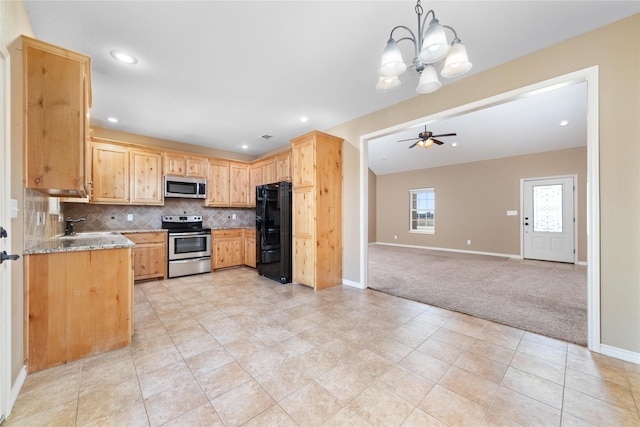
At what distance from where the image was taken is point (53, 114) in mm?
1865

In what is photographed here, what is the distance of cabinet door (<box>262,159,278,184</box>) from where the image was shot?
5.32 metres

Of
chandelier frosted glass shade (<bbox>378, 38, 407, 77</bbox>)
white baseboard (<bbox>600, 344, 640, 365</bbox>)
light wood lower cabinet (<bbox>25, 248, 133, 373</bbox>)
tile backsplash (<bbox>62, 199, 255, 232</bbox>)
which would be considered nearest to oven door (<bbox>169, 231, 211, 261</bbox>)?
tile backsplash (<bbox>62, 199, 255, 232</bbox>)

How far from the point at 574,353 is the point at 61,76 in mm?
4644

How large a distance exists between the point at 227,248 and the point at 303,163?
8.52 feet

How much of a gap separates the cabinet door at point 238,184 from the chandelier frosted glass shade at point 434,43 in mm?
4807

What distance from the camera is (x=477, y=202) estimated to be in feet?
24.3

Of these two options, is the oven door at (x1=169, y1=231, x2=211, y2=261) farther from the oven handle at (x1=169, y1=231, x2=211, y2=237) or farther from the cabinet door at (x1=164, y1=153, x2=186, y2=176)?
the cabinet door at (x1=164, y1=153, x2=186, y2=176)

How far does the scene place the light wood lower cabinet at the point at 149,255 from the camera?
4246 millimetres

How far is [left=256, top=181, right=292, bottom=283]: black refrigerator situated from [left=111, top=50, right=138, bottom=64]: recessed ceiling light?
2453 millimetres

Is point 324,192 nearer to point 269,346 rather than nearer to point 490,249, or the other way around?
point 269,346

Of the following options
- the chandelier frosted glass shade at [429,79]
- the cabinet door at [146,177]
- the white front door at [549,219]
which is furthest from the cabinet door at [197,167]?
the white front door at [549,219]

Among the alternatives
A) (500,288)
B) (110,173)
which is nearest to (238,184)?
(110,173)

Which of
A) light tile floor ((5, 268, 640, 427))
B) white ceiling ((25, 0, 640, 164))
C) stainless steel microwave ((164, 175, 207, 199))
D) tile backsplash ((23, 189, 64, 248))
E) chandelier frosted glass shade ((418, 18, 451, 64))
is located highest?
white ceiling ((25, 0, 640, 164))

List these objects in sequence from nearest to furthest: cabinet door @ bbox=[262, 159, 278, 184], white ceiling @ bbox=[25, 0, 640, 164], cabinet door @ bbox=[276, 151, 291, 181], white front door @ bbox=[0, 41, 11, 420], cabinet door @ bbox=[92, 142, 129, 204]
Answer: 1. white front door @ bbox=[0, 41, 11, 420]
2. white ceiling @ bbox=[25, 0, 640, 164]
3. cabinet door @ bbox=[92, 142, 129, 204]
4. cabinet door @ bbox=[276, 151, 291, 181]
5. cabinet door @ bbox=[262, 159, 278, 184]
